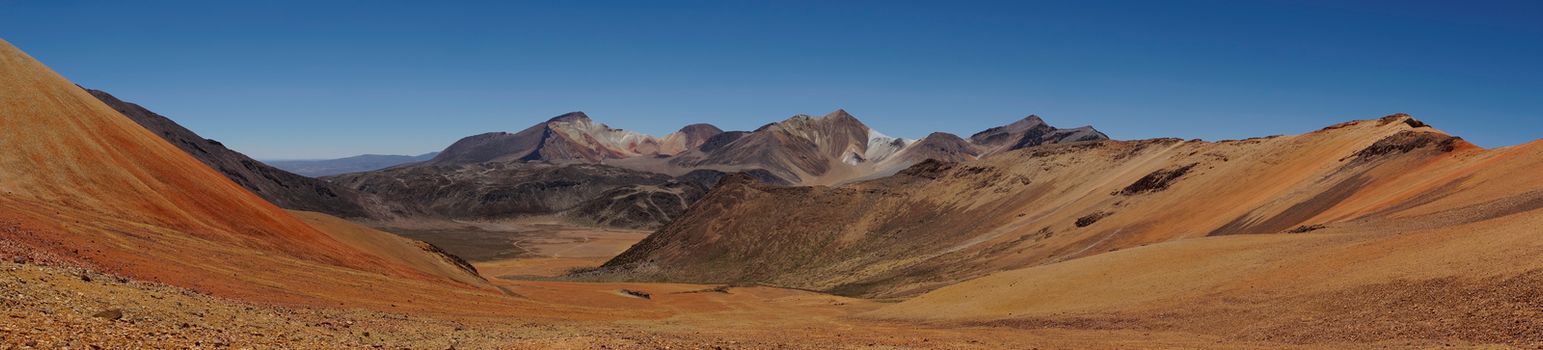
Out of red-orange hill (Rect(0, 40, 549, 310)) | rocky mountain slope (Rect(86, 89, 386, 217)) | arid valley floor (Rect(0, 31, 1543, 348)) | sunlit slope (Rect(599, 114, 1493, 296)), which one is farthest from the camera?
rocky mountain slope (Rect(86, 89, 386, 217))

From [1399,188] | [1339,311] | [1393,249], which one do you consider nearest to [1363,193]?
[1399,188]

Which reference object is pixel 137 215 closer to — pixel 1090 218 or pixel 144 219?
pixel 144 219

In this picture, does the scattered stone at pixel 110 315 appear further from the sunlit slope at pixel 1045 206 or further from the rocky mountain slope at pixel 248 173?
the rocky mountain slope at pixel 248 173

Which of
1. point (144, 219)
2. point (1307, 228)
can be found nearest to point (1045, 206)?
point (1307, 228)

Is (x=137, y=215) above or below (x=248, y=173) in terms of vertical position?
below

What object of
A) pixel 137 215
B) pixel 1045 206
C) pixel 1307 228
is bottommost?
pixel 1307 228

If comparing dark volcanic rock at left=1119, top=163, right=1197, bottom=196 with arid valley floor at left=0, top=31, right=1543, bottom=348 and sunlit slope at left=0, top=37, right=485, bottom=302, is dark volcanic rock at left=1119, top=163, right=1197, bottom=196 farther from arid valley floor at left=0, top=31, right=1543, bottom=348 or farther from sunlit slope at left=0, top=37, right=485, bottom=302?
sunlit slope at left=0, top=37, right=485, bottom=302

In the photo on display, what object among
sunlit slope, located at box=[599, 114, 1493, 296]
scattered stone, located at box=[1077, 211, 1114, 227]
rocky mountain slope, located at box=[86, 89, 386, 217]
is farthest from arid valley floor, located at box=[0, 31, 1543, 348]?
rocky mountain slope, located at box=[86, 89, 386, 217]
